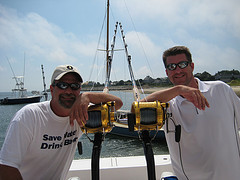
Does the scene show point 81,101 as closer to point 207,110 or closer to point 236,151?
point 207,110

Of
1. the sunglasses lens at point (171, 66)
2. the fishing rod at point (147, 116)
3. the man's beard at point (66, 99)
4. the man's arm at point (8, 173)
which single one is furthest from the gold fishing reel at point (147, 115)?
the man's arm at point (8, 173)

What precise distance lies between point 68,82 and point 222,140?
1.66 m

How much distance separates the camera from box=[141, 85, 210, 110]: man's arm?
1396 mm

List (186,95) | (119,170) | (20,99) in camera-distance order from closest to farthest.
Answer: (186,95)
(119,170)
(20,99)

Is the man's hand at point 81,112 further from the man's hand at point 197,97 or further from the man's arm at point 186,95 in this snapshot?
the man's hand at point 197,97

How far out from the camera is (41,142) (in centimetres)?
166

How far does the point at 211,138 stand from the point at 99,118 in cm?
109

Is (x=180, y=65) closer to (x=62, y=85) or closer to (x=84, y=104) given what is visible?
(x=84, y=104)

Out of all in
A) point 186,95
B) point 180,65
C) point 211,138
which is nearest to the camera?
point 186,95

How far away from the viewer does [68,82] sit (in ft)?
6.12

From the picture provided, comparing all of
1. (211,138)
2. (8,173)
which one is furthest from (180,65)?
(8,173)

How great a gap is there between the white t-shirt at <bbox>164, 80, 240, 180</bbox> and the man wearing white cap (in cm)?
75

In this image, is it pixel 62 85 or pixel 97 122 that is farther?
pixel 62 85

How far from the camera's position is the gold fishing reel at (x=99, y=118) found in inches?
52.3
